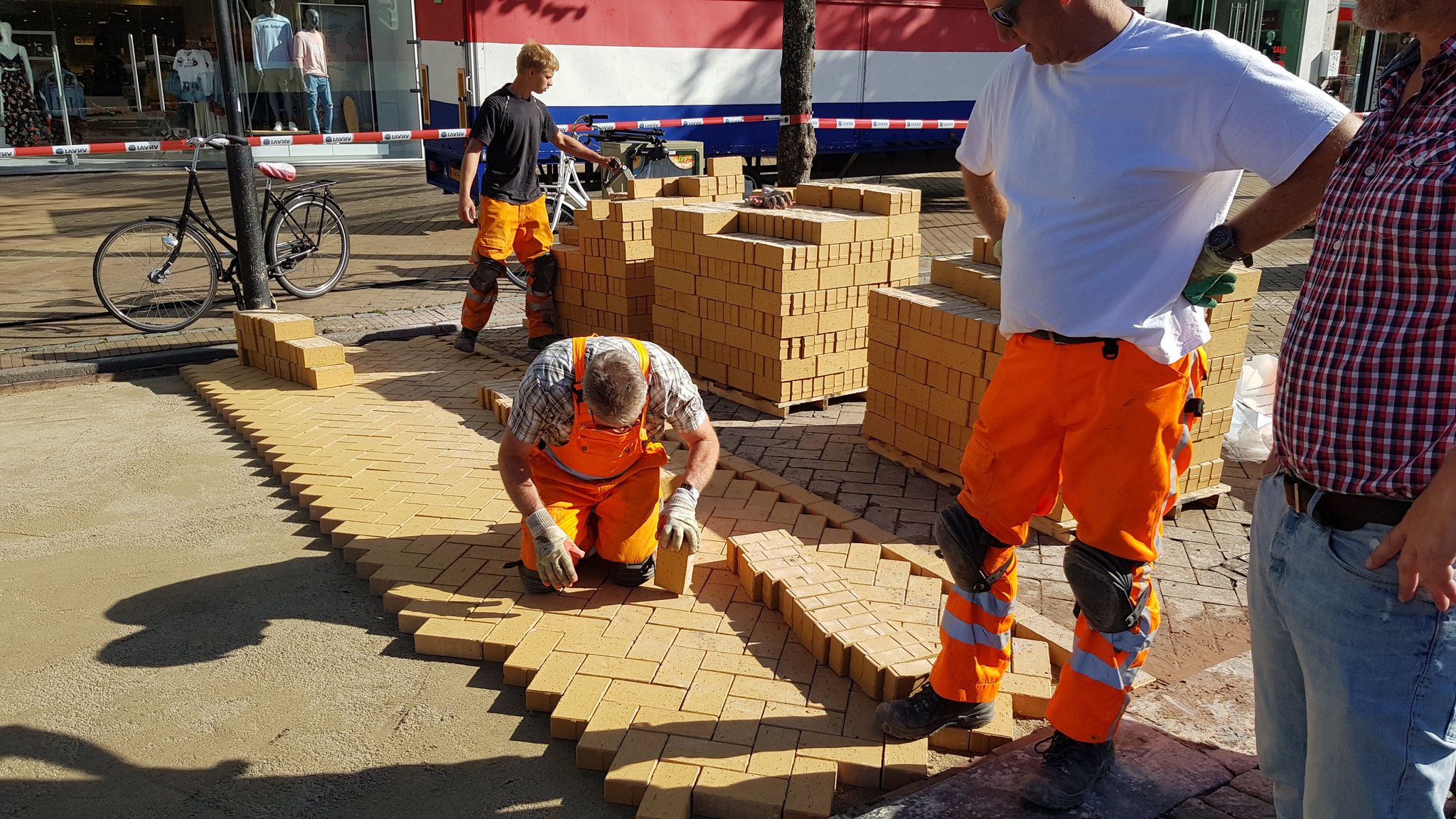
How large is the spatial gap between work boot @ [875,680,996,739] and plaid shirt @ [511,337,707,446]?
1.23 metres

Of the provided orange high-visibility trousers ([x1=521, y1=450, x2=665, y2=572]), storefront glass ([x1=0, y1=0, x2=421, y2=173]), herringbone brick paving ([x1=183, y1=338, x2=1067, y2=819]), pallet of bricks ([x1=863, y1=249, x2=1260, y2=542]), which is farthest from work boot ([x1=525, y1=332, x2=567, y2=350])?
storefront glass ([x1=0, y1=0, x2=421, y2=173])

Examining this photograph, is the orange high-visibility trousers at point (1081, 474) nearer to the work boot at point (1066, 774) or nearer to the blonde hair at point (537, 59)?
the work boot at point (1066, 774)

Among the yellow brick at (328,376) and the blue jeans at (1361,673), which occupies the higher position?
the blue jeans at (1361,673)

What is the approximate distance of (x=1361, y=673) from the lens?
6.01 ft

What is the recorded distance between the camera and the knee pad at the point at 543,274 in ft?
25.7

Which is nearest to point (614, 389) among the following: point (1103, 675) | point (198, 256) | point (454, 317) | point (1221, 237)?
point (1103, 675)

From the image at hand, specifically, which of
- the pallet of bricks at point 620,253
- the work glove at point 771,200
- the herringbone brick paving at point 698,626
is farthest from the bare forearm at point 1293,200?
the pallet of bricks at point 620,253

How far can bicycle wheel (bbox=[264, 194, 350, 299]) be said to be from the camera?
926 cm

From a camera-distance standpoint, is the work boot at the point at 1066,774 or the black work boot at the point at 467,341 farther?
the black work boot at the point at 467,341

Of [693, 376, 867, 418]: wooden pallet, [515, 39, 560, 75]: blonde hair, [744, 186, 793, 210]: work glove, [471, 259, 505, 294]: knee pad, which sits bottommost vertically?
[693, 376, 867, 418]: wooden pallet

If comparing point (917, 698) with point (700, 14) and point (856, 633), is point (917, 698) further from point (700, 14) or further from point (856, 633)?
point (700, 14)

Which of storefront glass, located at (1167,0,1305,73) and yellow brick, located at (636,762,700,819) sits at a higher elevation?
storefront glass, located at (1167,0,1305,73)

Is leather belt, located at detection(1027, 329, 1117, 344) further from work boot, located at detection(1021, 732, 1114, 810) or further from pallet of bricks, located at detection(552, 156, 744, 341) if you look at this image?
pallet of bricks, located at detection(552, 156, 744, 341)

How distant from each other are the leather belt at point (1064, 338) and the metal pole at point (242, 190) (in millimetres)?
6712
